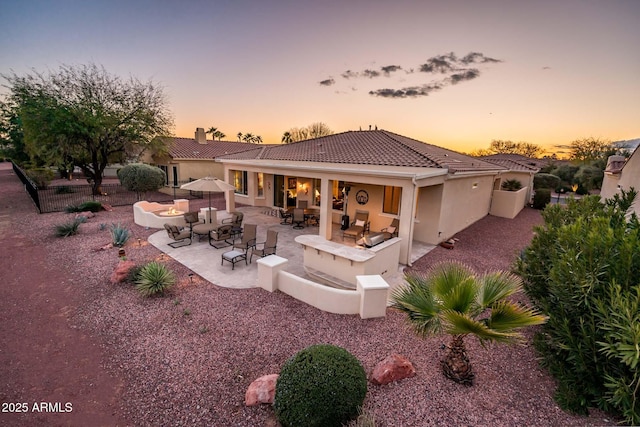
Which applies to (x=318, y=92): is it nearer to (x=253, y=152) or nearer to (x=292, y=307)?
(x=253, y=152)

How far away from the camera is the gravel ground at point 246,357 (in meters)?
4.00

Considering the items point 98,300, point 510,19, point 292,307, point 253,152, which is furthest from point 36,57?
point 510,19

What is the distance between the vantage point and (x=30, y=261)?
1002cm

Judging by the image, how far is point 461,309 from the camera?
12.9ft

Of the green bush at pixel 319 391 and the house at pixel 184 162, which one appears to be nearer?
the green bush at pixel 319 391

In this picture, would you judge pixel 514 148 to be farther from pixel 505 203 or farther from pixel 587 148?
pixel 505 203

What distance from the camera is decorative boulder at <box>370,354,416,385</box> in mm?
4543

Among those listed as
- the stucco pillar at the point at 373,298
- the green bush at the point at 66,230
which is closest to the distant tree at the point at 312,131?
the green bush at the point at 66,230

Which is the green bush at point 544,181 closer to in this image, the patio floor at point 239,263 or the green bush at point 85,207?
the patio floor at point 239,263

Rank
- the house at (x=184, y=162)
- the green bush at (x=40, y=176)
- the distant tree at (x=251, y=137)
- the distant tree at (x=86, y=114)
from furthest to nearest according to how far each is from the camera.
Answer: the distant tree at (x=251, y=137) < the house at (x=184, y=162) < the green bush at (x=40, y=176) < the distant tree at (x=86, y=114)

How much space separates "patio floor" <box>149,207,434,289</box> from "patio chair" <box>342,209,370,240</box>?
433mm

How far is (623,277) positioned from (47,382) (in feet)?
30.2

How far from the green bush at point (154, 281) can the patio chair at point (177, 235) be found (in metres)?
3.65

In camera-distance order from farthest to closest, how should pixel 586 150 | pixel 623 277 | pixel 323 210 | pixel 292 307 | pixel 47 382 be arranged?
pixel 586 150 → pixel 323 210 → pixel 292 307 → pixel 47 382 → pixel 623 277
